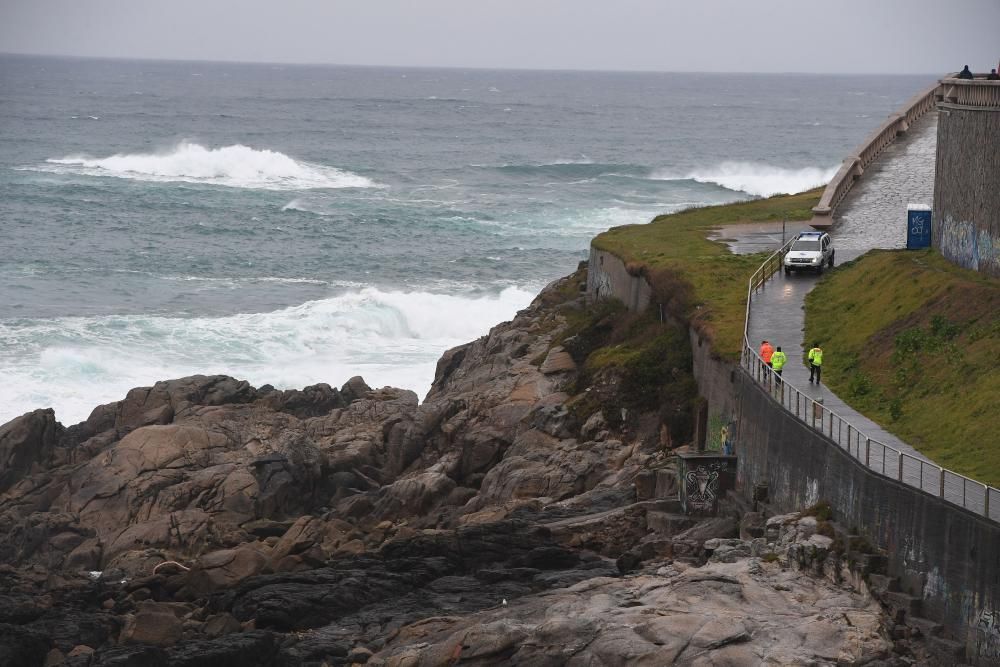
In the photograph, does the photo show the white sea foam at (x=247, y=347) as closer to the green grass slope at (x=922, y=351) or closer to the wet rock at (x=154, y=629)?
the green grass slope at (x=922, y=351)

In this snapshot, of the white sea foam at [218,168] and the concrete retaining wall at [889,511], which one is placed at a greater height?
the white sea foam at [218,168]

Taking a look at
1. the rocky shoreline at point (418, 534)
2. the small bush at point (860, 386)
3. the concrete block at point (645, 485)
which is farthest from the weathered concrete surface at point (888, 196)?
the concrete block at point (645, 485)

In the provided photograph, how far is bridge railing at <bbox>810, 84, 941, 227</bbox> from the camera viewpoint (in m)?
46.8

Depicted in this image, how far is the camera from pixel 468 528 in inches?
1192

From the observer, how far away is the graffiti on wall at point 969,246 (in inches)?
1319

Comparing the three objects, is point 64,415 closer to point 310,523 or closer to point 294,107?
point 310,523

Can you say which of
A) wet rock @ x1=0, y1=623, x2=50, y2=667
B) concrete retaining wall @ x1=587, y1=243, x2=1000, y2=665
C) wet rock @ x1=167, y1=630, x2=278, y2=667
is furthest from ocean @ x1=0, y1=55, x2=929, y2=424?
wet rock @ x1=167, y1=630, x2=278, y2=667

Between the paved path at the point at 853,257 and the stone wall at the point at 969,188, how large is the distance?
12.7 feet

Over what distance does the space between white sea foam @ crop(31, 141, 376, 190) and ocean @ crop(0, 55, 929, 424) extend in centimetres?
33

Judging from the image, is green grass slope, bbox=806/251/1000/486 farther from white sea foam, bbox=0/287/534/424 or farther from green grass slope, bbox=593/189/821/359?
white sea foam, bbox=0/287/534/424

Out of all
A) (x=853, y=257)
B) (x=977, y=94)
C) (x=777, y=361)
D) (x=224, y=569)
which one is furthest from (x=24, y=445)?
(x=977, y=94)

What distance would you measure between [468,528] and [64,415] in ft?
69.1

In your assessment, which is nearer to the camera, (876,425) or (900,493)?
(900,493)

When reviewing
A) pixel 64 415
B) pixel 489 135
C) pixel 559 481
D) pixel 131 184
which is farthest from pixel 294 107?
pixel 559 481
